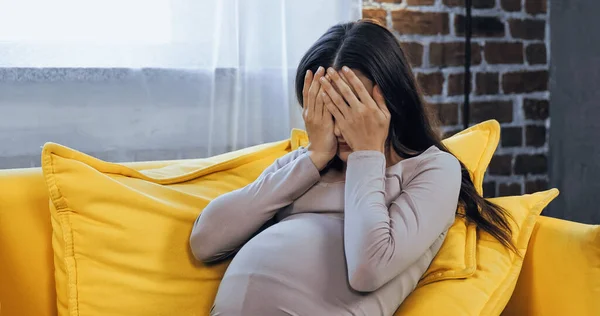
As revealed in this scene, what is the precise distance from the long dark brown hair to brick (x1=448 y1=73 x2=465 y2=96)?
0.98 meters

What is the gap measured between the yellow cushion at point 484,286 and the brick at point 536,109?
1136mm

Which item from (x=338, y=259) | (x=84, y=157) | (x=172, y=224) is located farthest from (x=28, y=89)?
(x=338, y=259)

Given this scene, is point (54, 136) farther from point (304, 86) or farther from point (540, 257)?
point (540, 257)

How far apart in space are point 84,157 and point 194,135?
0.68 m

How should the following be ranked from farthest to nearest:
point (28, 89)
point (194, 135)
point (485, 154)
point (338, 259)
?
point (194, 135) < point (28, 89) < point (485, 154) < point (338, 259)

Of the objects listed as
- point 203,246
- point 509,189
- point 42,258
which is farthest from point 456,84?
point 42,258

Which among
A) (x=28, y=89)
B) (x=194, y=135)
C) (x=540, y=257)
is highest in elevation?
(x=28, y=89)

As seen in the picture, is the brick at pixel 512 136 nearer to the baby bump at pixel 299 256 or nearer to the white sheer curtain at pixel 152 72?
the white sheer curtain at pixel 152 72

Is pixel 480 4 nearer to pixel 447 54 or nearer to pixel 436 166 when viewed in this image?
pixel 447 54

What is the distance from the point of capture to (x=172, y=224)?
1354 millimetres

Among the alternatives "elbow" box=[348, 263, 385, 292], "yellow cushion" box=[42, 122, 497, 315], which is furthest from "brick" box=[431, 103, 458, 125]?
"elbow" box=[348, 263, 385, 292]

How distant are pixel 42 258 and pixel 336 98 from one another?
0.65 m

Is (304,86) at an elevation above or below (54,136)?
above

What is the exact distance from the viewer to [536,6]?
96.0 inches
